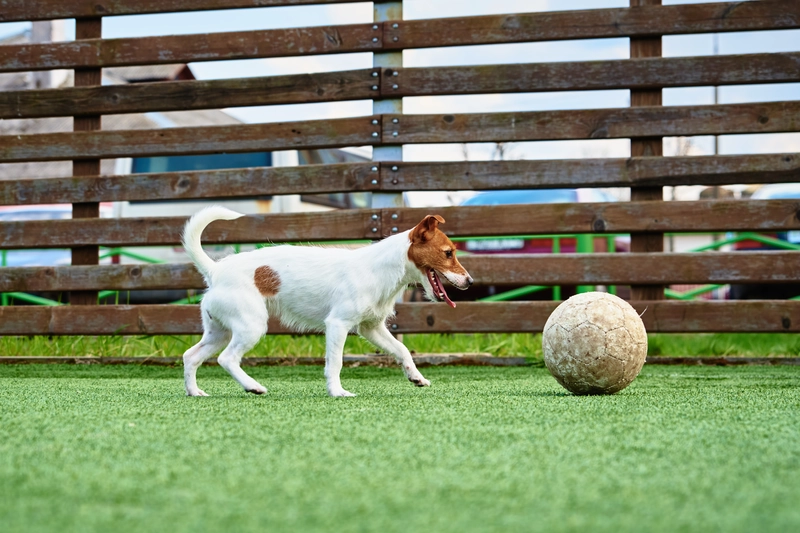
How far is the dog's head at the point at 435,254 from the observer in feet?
13.8

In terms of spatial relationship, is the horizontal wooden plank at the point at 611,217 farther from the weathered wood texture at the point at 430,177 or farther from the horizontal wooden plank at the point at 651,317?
the horizontal wooden plank at the point at 651,317

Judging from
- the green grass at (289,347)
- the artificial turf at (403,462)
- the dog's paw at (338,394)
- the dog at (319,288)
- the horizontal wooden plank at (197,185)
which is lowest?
the green grass at (289,347)

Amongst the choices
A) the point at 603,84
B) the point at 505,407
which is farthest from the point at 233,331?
the point at 603,84

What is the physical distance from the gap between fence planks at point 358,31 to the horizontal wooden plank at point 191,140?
54 centimetres

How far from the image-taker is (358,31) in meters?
6.14

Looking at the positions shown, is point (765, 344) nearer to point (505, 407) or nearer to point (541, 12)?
point (541, 12)

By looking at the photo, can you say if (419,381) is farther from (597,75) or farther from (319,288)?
(597,75)

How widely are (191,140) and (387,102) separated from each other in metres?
1.49

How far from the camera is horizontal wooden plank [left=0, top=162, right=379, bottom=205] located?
6078mm

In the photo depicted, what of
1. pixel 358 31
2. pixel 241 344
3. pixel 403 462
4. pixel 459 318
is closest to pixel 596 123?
pixel 459 318

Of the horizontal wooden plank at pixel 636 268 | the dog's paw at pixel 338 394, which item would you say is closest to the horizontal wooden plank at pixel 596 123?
the horizontal wooden plank at pixel 636 268

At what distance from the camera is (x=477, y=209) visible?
600cm

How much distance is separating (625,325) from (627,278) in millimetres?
2125

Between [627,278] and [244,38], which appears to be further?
[244,38]
